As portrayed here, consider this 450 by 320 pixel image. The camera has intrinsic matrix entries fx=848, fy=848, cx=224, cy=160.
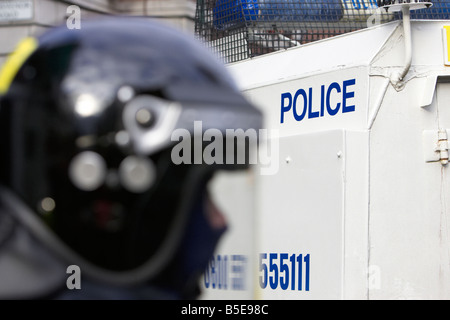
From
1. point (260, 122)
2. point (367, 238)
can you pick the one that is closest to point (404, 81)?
point (367, 238)

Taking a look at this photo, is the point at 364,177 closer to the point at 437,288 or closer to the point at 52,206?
the point at 437,288

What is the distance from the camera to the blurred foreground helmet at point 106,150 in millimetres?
1629

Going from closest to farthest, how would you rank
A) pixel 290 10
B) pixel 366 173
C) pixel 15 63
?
pixel 15 63, pixel 366 173, pixel 290 10

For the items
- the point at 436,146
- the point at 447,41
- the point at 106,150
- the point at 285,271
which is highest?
the point at 447,41

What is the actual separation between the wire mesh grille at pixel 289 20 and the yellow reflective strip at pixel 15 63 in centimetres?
310

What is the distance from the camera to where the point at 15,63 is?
1.76 m

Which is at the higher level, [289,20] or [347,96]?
[289,20]

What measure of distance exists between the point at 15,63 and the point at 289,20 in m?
3.32

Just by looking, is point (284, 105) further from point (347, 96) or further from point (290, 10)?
point (290, 10)

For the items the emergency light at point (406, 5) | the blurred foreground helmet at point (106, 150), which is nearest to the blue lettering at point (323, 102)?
the emergency light at point (406, 5)

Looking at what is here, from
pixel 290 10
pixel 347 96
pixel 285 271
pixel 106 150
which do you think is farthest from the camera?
pixel 290 10

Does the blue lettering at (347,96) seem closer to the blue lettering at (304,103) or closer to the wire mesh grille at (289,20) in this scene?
the blue lettering at (304,103)

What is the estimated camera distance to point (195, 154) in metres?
1.79

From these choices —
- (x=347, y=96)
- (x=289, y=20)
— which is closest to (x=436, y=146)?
(x=347, y=96)
